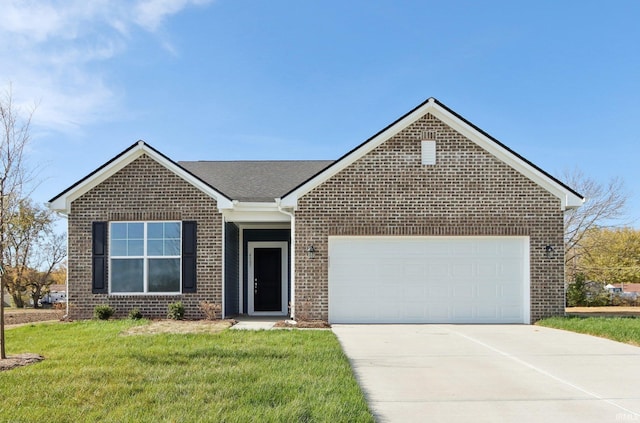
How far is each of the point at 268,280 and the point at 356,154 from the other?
5.35 meters

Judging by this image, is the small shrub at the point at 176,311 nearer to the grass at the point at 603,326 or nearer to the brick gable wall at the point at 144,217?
the brick gable wall at the point at 144,217

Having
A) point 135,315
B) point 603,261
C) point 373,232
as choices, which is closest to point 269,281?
point 135,315

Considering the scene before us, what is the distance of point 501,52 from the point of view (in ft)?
54.3

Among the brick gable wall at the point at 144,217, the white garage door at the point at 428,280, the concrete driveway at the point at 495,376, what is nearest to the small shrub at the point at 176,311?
the brick gable wall at the point at 144,217

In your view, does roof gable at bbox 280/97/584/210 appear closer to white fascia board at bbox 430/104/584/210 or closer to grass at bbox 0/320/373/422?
white fascia board at bbox 430/104/584/210

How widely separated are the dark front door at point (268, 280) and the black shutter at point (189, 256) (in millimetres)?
3164

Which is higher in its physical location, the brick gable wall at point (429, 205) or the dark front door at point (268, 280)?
the brick gable wall at point (429, 205)

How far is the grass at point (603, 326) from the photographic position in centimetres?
1184

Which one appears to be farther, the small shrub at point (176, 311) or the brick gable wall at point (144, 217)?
the brick gable wall at point (144, 217)

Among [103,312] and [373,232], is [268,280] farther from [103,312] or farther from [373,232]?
[103,312]

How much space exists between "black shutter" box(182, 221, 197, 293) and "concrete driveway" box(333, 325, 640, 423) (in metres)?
4.37

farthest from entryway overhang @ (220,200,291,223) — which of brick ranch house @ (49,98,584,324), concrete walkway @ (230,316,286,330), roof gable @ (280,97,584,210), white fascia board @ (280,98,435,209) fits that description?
concrete walkway @ (230,316,286,330)

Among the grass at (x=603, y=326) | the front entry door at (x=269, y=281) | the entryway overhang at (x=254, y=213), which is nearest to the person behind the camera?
the grass at (x=603, y=326)

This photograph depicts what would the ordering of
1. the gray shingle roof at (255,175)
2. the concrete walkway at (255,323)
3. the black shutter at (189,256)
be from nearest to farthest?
the concrete walkway at (255,323) < the black shutter at (189,256) < the gray shingle roof at (255,175)
